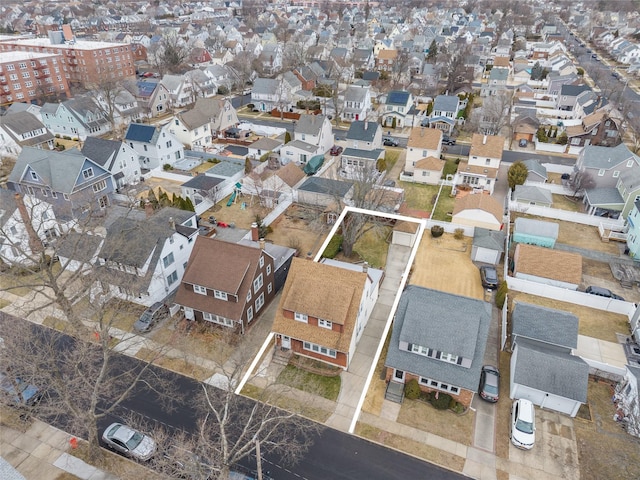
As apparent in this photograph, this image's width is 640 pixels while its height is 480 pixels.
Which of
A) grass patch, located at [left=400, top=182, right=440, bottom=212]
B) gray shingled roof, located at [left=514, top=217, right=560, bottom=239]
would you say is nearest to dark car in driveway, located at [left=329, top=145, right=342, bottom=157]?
grass patch, located at [left=400, top=182, right=440, bottom=212]

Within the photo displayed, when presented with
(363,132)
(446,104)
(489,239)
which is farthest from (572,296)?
(446,104)

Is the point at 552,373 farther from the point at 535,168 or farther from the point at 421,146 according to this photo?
the point at 421,146

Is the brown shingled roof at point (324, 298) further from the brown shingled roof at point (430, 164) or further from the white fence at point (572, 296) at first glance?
the brown shingled roof at point (430, 164)

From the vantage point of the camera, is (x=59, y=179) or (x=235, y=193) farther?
(x=235, y=193)

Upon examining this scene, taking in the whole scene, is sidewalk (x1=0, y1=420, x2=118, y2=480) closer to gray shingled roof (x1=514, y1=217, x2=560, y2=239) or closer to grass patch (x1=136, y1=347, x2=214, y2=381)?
grass patch (x1=136, y1=347, x2=214, y2=381)

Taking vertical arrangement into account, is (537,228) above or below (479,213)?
below

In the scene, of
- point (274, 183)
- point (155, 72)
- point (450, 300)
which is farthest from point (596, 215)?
point (155, 72)
